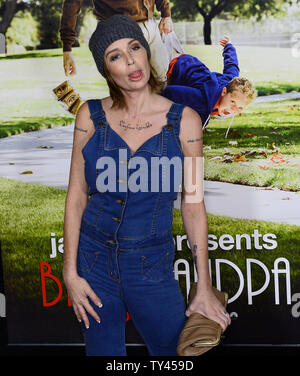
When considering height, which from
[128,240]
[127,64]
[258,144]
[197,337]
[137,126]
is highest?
[127,64]

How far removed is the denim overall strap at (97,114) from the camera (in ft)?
6.59

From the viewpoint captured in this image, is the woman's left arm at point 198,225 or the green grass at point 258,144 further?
the green grass at point 258,144

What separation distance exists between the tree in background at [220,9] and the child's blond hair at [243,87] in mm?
252

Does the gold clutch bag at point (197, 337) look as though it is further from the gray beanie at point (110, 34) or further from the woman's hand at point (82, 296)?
the gray beanie at point (110, 34)

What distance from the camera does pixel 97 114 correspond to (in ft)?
6.64

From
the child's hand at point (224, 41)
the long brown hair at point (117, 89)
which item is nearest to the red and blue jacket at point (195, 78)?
the child's hand at point (224, 41)

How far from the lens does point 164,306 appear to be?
1978 millimetres

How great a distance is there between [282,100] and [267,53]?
270 mm

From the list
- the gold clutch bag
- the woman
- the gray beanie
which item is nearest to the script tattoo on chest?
the woman

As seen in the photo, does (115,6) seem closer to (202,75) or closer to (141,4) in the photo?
(141,4)

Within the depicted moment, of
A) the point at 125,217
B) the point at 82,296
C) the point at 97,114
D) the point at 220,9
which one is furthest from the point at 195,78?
the point at 82,296

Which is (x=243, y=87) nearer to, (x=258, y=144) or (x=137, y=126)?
(x=258, y=144)

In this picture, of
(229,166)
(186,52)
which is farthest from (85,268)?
(186,52)

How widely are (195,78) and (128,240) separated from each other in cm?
126
